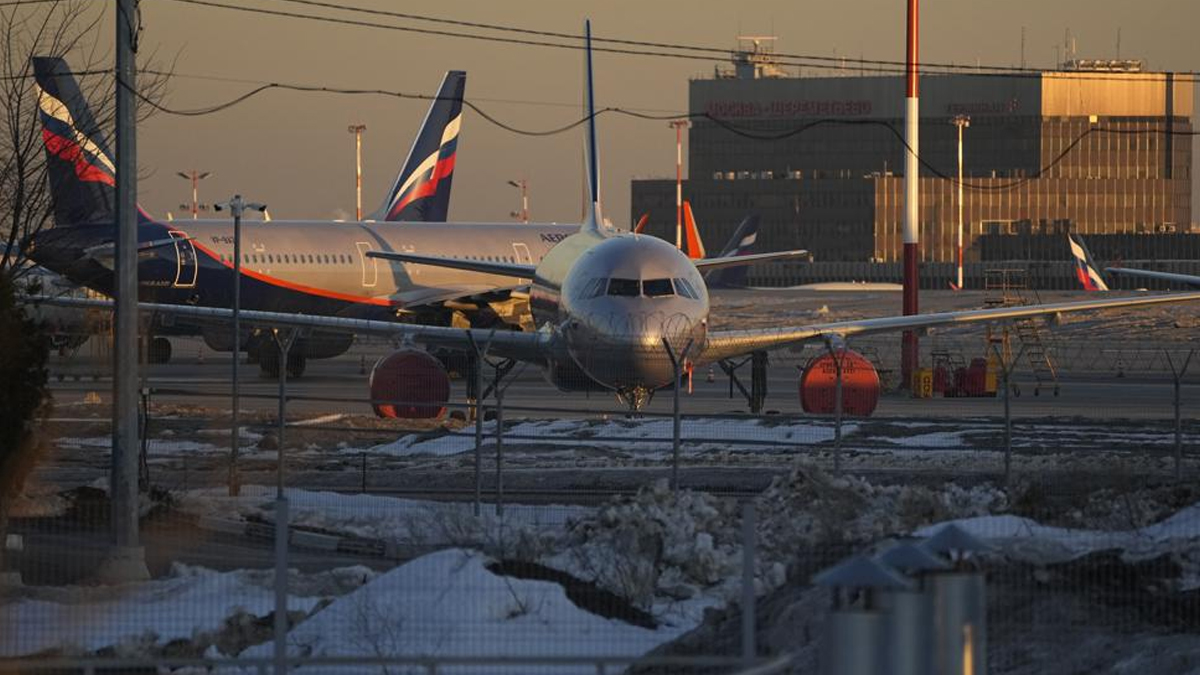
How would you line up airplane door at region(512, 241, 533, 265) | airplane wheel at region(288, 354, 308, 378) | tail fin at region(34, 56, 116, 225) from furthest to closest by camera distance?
1. airplane door at region(512, 241, 533, 265)
2. airplane wheel at region(288, 354, 308, 378)
3. tail fin at region(34, 56, 116, 225)

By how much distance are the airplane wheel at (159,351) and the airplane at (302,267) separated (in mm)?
170

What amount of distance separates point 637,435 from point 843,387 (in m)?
4.11

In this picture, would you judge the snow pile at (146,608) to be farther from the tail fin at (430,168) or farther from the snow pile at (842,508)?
the tail fin at (430,168)

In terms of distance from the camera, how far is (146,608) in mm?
14266

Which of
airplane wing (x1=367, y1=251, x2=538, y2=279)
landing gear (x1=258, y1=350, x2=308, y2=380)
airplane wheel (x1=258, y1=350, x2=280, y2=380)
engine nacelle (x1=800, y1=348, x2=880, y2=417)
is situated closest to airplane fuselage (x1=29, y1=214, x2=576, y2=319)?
landing gear (x1=258, y1=350, x2=308, y2=380)

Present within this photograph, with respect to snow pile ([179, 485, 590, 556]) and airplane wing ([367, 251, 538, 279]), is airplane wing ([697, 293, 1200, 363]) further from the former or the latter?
snow pile ([179, 485, 590, 556])

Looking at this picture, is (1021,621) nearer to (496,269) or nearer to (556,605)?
(556,605)

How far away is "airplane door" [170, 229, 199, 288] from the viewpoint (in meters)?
48.8

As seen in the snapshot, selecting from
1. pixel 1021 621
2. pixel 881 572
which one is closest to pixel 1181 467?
pixel 1021 621

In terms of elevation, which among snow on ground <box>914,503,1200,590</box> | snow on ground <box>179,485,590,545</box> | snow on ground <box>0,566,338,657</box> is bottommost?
snow on ground <box>0,566,338,657</box>

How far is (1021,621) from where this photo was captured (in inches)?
507

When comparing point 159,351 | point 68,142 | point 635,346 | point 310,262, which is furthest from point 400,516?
point 159,351

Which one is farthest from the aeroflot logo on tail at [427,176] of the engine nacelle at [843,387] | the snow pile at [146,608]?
the snow pile at [146,608]

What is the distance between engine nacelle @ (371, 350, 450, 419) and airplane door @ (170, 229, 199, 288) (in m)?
18.1
